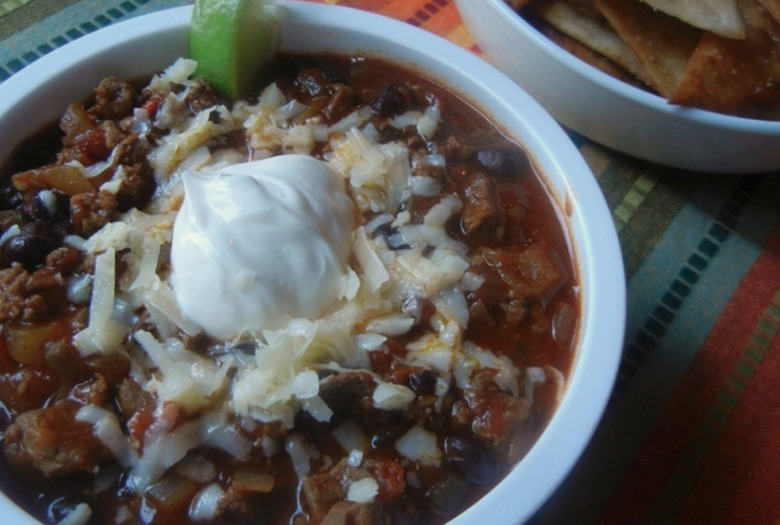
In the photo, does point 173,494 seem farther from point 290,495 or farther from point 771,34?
point 771,34

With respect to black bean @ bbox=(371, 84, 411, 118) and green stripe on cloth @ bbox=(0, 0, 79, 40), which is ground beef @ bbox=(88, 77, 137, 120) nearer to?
black bean @ bbox=(371, 84, 411, 118)

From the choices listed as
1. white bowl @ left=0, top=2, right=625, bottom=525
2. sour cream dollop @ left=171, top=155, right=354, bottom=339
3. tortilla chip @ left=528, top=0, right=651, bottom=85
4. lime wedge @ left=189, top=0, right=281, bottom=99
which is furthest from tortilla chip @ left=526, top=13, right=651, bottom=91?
sour cream dollop @ left=171, top=155, right=354, bottom=339

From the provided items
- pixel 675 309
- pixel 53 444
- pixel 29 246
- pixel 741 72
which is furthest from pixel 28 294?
pixel 741 72

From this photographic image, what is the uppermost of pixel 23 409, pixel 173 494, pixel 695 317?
pixel 23 409

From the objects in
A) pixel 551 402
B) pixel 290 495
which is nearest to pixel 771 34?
pixel 551 402

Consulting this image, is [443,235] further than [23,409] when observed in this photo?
Yes

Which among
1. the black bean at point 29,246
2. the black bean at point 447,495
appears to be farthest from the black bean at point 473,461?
the black bean at point 29,246

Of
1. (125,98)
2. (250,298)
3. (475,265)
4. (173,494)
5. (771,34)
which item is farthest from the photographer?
(771,34)
